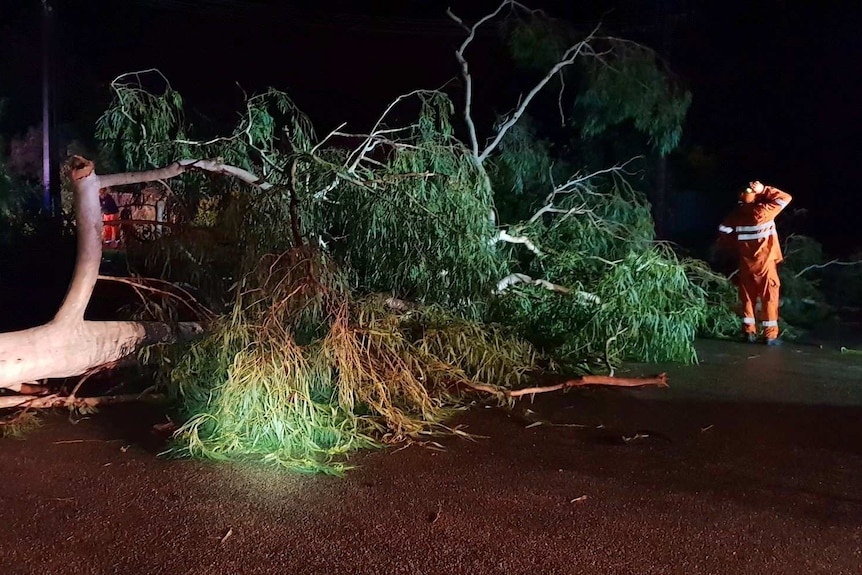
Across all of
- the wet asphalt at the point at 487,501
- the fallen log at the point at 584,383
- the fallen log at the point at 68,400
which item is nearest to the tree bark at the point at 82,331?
the fallen log at the point at 68,400

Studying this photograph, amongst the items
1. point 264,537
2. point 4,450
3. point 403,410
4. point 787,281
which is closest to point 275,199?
point 403,410

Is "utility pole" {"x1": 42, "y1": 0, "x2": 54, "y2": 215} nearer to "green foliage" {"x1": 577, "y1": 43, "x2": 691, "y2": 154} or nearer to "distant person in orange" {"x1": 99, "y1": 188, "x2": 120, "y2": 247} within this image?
"distant person in orange" {"x1": 99, "y1": 188, "x2": 120, "y2": 247}

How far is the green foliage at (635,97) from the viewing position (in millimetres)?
8875

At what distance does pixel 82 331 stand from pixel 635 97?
20.6ft

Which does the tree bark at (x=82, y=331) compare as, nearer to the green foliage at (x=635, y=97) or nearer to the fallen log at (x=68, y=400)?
the fallen log at (x=68, y=400)

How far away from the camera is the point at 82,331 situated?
5531 millimetres

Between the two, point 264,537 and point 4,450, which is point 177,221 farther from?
point 264,537

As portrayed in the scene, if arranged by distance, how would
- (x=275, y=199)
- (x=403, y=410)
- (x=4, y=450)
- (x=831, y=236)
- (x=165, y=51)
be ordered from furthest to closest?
(x=165, y=51), (x=831, y=236), (x=275, y=199), (x=403, y=410), (x=4, y=450)

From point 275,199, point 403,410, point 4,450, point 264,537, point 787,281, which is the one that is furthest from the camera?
point 787,281

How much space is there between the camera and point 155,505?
3809 millimetres

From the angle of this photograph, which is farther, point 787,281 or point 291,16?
point 291,16

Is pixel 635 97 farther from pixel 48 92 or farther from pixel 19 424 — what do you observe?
pixel 48 92

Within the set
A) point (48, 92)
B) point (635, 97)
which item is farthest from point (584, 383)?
point (48, 92)

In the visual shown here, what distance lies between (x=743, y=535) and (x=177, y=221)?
471cm
